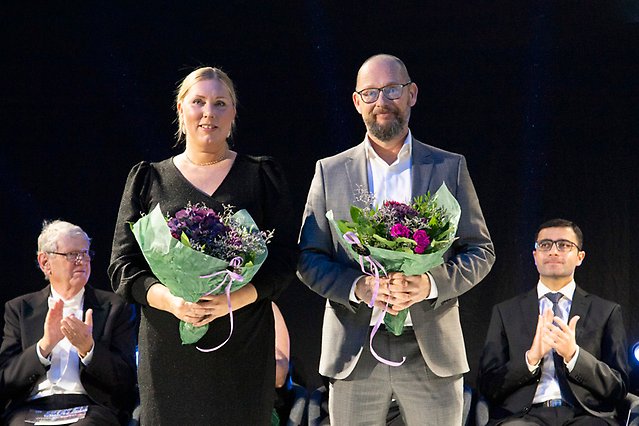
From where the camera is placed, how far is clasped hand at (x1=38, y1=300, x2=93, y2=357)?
13.4 feet

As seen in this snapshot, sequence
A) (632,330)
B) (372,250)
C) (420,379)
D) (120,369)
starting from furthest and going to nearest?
(632,330) < (120,369) < (420,379) < (372,250)

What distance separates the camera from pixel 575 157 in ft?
16.8

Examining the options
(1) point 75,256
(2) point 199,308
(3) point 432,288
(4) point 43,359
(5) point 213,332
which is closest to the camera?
(2) point 199,308

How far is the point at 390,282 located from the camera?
292 centimetres

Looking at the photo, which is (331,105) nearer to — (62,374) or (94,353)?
(94,353)

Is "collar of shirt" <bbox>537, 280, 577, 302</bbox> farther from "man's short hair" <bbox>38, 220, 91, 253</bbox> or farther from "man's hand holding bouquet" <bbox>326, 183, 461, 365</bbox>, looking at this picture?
"man's short hair" <bbox>38, 220, 91, 253</bbox>

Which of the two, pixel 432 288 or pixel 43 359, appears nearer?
pixel 432 288

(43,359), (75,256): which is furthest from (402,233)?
(75,256)

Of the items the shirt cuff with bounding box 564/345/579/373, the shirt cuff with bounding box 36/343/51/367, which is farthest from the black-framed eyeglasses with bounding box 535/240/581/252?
the shirt cuff with bounding box 36/343/51/367

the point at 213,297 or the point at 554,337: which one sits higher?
the point at 213,297

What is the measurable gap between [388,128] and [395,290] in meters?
0.65

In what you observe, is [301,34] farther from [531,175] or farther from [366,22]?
[531,175]

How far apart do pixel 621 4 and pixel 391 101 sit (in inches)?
97.5

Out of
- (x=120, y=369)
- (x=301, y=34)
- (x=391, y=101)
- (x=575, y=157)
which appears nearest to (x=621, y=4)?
(x=575, y=157)
